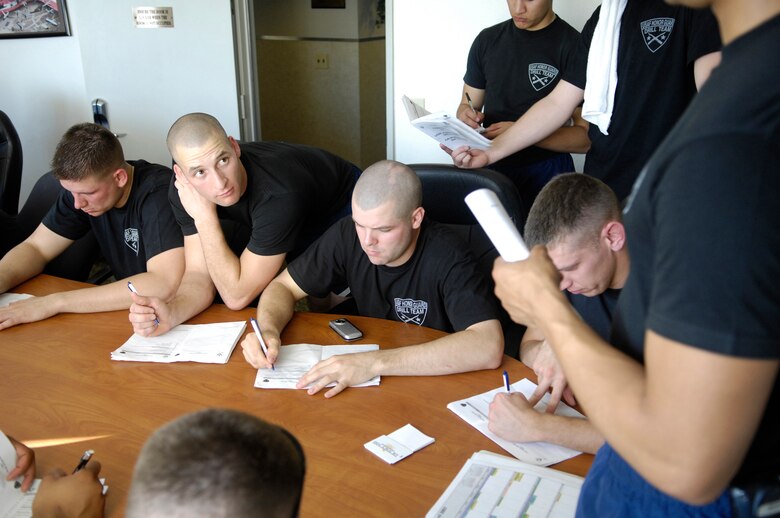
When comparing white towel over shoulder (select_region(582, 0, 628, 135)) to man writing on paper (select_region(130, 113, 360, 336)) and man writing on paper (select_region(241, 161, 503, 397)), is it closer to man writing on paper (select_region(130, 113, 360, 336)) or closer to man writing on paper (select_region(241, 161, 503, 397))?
man writing on paper (select_region(241, 161, 503, 397))

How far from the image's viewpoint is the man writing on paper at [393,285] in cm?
166

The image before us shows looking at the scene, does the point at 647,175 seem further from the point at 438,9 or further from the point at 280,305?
the point at 438,9

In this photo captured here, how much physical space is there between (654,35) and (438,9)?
1.79 m

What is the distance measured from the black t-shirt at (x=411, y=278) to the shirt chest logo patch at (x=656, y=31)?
0.89 metres

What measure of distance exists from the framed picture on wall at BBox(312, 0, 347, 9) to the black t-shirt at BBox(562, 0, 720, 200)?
3703 millimetres

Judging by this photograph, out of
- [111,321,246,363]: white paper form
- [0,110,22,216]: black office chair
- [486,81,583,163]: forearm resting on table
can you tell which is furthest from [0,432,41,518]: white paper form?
[0,110,22,216]: black office chair

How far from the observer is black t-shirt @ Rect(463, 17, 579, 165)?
2.91m

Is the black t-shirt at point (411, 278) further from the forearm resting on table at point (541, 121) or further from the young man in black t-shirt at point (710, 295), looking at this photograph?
the young man in black t-shirt at point (710, 295)

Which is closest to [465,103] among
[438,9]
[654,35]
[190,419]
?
[438,9]

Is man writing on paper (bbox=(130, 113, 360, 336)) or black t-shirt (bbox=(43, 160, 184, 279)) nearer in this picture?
man writing on paper (bbox=(130, 113, 360, 336))

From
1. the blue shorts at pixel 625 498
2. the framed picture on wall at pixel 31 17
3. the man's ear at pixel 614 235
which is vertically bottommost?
the blue shorts at pixel 625 498

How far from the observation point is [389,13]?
12.4 feet

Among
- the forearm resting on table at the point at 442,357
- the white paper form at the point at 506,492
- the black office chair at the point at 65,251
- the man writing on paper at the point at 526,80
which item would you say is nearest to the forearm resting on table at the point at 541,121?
the man writing on paper at the point at 526,80

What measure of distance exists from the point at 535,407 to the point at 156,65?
3337mm
